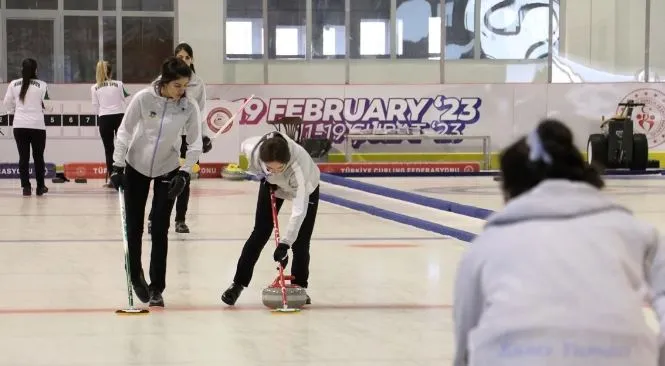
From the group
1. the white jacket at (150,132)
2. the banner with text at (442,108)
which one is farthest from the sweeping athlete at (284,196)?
the banner with text at (442,108)

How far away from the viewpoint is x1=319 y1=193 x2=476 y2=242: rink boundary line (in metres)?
8.88

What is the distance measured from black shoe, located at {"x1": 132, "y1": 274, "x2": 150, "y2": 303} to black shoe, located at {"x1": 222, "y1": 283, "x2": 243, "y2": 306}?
0.38 m

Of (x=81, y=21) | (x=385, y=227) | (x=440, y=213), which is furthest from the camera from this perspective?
(x=81, y=21)

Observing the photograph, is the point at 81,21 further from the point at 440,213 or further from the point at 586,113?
the point at 440,213

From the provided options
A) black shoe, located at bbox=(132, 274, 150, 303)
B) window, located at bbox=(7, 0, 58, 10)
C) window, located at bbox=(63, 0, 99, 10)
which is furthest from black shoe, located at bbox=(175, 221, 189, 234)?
window, located at bbox=(7, 0, 58, 10)

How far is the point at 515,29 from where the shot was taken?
18625mm

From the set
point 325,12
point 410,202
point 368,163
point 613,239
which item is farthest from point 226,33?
point 613,239

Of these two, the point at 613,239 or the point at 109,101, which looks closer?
the point at 613,239

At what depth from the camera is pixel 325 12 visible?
18.5m

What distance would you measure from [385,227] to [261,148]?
14.9 feet

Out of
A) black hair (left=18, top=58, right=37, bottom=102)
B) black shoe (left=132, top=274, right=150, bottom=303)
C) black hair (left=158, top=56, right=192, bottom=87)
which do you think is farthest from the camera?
black hair (left=18, top=58, right=37, bottom=102)

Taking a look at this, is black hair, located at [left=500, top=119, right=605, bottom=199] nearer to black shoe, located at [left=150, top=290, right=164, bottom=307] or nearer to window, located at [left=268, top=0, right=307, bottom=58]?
black shoe, located at [left=150, top=290, right=164, bottom=307]

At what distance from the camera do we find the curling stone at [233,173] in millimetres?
15867

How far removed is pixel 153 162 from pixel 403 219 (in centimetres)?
465
